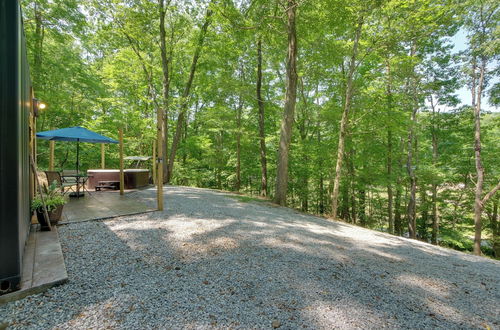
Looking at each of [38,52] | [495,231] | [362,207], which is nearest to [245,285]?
[38,52]

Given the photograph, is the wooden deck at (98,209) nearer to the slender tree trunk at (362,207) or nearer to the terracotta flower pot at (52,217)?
the terracotta flower pot at (52,217)

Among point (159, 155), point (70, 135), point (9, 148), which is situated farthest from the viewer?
point (70, 135)

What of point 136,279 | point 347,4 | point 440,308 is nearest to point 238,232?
point 136,279

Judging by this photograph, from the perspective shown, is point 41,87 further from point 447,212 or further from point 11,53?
point 447,212

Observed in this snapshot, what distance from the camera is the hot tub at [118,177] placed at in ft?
24.8

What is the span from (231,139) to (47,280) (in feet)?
40.2

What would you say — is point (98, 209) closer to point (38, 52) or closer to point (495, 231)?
point (38, 52)

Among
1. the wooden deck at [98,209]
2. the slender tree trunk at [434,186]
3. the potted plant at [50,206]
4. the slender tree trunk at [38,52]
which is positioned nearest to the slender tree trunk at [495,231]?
the slender tree trunk at [434,186]

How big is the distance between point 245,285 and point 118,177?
717cm

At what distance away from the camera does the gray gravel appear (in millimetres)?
1642

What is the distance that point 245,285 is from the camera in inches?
82.7

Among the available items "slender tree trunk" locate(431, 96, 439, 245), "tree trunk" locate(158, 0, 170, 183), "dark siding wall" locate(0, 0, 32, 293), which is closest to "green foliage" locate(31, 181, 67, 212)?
"dark siding wall" locate(0, 0, 32, 293)

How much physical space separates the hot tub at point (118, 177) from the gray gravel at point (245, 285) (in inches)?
177

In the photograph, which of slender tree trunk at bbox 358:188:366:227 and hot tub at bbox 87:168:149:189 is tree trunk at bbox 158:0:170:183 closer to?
hot tub at bbox 87:168:149:189
